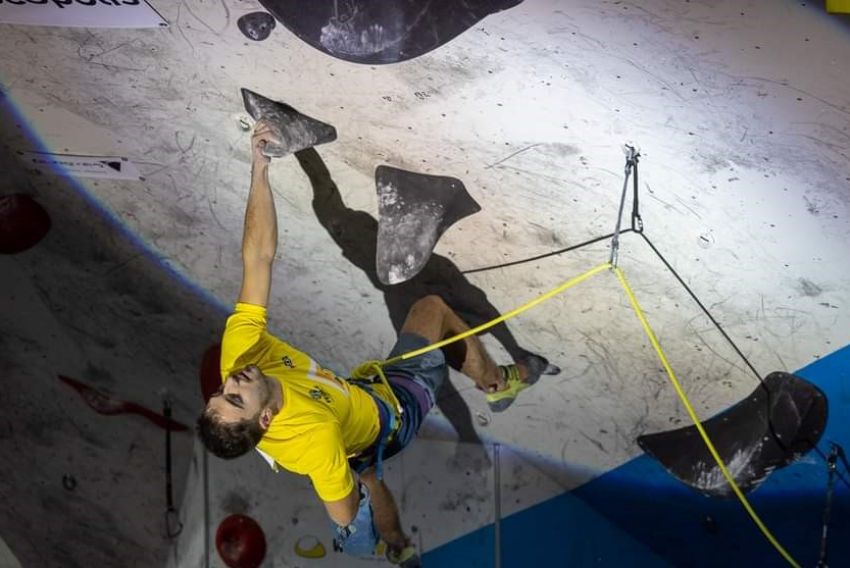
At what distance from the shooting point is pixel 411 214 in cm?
291

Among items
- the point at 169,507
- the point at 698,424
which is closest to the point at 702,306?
the point at 698,424

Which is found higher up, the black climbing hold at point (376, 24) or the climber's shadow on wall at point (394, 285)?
the black climbing hold at point (376, 24)

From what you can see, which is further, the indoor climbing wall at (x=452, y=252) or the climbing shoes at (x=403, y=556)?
the climbing shoes at (x=403, y=556)

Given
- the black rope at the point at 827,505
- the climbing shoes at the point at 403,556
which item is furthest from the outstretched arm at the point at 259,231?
the black rope at the point at 827,505

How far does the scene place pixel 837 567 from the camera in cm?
325

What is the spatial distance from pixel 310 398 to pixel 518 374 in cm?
75

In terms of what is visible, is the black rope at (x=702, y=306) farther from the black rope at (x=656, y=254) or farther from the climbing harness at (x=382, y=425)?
the climbing harness at (x=382, y=425)

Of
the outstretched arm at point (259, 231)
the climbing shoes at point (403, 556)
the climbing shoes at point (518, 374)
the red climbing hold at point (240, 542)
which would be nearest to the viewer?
the outstretched arm at point (259, 231)

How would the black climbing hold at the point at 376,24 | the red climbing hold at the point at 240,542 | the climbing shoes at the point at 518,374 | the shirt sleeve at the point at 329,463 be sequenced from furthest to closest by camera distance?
the red climbing hold at the point at 240,542 → the climbing shoes at the point at 518,374 → the shirt sleeve at the point at 329,463 → the black climbing hold at the point at 376,24

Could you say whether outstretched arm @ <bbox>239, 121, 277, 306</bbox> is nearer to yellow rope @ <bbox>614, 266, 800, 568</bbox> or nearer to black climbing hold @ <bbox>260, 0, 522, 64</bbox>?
black climbing hold @ <bbox>260, 0, 522, 64</bbox>

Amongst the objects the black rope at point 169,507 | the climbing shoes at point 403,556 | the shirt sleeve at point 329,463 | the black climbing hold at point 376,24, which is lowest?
the black rope at point 169,507

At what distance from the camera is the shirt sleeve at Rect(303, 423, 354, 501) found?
2.67 meters

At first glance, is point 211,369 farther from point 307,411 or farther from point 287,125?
point 287,125

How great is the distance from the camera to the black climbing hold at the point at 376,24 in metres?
2.42
